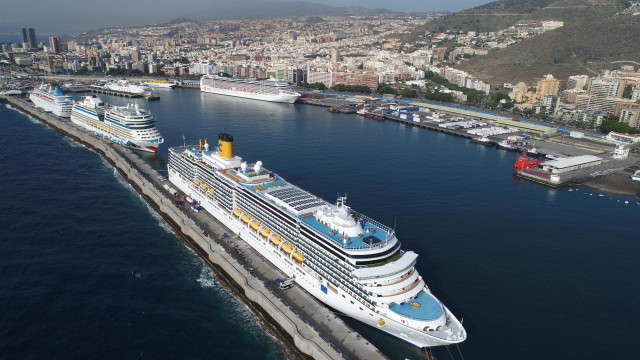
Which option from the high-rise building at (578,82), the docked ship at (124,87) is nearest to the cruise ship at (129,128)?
the docked ship at (124,87)

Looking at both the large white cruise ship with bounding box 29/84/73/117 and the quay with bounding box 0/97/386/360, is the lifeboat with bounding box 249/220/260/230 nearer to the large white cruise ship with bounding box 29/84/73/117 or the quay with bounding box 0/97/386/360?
the quay with bounding box 0/97/386/360

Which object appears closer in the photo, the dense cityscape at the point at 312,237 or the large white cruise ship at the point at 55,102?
the dense cityscape at the point at 312,237

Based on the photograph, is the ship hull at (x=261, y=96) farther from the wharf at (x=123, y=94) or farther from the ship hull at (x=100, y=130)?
the ship hull at (x=100, y=130)

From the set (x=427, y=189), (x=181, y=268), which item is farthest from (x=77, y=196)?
(x=427, y=189)

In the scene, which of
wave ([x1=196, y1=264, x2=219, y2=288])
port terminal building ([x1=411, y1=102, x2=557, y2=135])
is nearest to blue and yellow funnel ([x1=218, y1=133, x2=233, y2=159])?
wave ([x1=196, y1=264, x2=219, y2=288])

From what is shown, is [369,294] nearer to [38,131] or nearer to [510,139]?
[510,139]

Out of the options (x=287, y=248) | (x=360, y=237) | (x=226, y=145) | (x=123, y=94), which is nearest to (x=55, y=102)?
(x=123, y=94)
